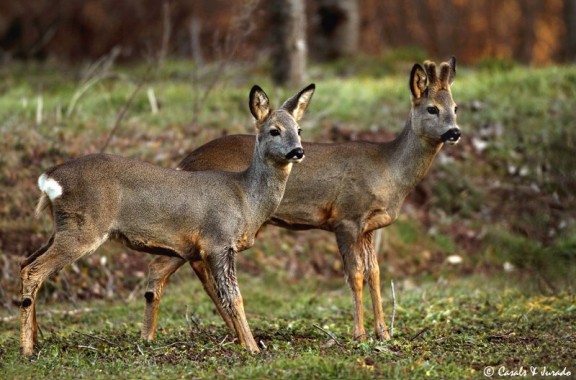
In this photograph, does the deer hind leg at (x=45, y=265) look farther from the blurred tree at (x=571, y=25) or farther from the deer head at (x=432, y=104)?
the blurred tree at (x=571, y=25)

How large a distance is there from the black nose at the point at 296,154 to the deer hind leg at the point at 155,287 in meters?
1.34

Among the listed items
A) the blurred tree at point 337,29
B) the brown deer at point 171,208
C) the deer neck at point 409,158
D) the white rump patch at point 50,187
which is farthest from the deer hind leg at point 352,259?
the blurred tree at point 337,29

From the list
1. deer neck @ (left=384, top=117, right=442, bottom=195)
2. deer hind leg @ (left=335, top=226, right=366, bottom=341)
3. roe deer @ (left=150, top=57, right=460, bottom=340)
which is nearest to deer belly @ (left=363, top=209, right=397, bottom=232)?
roe deer @ (left=150, top=57, right=460, bottom=340)

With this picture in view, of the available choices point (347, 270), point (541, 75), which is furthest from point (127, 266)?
point (541, 75)

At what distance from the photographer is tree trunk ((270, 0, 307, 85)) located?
17.0 m

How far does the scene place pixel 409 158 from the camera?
33.1ft

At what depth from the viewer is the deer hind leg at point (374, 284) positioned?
9.62m

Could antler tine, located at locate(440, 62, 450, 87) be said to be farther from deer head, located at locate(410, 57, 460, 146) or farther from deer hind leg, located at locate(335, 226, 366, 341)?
deer hind leg, located at locate(335, 226, 366, 341)

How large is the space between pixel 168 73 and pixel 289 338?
33.7 ft

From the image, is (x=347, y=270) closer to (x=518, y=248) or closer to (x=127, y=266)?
(x=127, y=266)

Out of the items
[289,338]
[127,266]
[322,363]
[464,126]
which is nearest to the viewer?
[322,363]

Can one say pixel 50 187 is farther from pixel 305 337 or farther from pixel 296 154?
pixel 305 337

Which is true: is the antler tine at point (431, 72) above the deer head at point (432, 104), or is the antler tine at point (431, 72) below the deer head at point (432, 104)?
above

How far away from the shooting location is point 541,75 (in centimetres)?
1798
